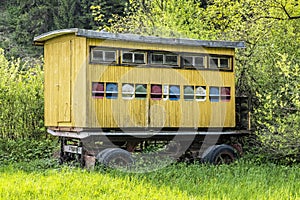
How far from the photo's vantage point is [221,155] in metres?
15.2

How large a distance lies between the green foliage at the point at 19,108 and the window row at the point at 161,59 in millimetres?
5820

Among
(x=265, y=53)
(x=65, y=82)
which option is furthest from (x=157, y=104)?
(x=265, y=53)

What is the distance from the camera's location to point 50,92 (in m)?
15.6

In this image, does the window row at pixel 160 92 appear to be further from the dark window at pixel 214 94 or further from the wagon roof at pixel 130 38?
the wagon roof at pixel 130 38

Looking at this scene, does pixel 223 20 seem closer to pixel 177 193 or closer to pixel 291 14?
pixel 291 14

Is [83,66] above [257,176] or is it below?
above

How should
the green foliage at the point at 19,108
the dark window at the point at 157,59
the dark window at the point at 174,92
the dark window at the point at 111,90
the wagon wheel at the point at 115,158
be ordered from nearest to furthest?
the wagon wheel at the point at 115,158 → the dark window at the point at 111,90 → the dark window at the point at 157,59 → the dark window at the point at 174,92 → the green foliage at the point at 19,108

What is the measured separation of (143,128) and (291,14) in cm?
623

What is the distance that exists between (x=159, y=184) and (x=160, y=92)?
4106mm

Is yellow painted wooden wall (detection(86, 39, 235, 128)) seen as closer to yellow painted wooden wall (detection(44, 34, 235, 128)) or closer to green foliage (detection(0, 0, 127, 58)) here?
yellow painted wooden wall (detection(44, 34, 235, 128))

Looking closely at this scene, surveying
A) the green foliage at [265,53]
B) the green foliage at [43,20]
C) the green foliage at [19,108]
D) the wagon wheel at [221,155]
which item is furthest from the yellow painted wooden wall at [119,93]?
the green foliage at [43,20]

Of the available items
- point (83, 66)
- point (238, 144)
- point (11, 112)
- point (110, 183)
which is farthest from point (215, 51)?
point (11, 112)

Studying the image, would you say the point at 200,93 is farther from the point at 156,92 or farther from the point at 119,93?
the point at 119,93

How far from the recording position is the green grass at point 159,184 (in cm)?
991
